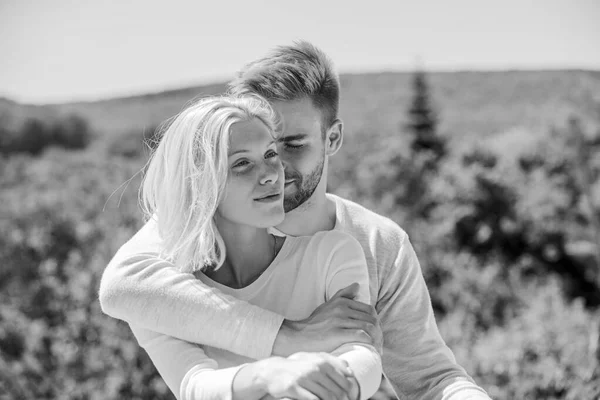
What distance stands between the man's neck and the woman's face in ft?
1.53

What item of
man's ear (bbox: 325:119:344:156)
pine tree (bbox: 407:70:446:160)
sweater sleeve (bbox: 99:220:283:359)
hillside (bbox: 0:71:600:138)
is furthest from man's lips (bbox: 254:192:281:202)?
pine tree (bbox: 407:70:446:160)

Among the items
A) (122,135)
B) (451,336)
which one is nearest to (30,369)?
(451,336)

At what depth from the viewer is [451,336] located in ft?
17.1

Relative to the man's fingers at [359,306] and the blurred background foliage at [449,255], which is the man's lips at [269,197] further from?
the blurred background foliage at [449,255]

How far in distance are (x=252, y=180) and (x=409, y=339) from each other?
0.69 metres

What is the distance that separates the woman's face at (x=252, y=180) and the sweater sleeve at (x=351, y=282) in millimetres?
150

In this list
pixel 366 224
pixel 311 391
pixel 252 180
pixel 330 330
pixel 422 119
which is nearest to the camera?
pixel 311 391

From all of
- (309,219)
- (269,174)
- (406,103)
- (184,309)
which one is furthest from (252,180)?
(406,103)

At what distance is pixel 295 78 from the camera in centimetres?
189

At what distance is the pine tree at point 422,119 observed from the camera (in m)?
13.7

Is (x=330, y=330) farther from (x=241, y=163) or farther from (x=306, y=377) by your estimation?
(x=241, y=163)

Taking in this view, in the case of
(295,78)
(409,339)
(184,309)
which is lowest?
(409,339)

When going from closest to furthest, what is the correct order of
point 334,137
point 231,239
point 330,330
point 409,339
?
1. point 330,330
2. point 231,239
3. point 409,339
4. point 334,137

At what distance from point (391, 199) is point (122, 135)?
29.7 feet
